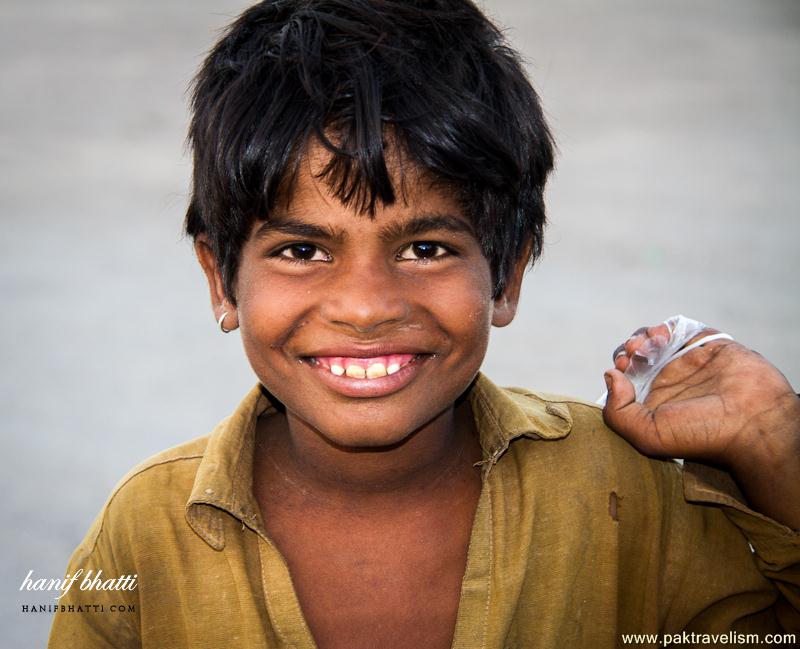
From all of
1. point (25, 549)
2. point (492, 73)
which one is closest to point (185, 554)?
point (492, 73)

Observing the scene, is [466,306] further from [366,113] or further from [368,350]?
[366,113]

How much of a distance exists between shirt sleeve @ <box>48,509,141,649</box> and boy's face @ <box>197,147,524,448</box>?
0.38 m

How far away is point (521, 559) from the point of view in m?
1.63

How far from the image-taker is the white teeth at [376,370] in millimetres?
1593

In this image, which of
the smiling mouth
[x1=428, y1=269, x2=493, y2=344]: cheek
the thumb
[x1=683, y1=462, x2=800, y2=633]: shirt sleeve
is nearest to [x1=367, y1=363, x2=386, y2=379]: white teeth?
the smiling mouth

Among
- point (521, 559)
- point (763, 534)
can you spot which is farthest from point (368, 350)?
point (763, 534)

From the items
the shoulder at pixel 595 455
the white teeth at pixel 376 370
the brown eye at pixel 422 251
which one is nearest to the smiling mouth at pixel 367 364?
the white teeth at pixel 376 370

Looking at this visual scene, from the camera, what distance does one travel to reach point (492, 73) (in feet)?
5.50

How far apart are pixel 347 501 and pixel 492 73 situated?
78 cm

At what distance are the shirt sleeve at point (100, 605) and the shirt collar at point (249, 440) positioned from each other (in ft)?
0.47

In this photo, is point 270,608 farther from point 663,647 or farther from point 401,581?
point 663,647

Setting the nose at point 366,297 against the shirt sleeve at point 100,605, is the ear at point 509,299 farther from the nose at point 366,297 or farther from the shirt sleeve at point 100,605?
the shirt sleeve at point 100,605

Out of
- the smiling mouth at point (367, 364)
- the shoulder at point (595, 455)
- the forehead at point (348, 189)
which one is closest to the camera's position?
the forehead at point (348, 189)

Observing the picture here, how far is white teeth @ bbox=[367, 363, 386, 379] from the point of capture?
1.59 meters
